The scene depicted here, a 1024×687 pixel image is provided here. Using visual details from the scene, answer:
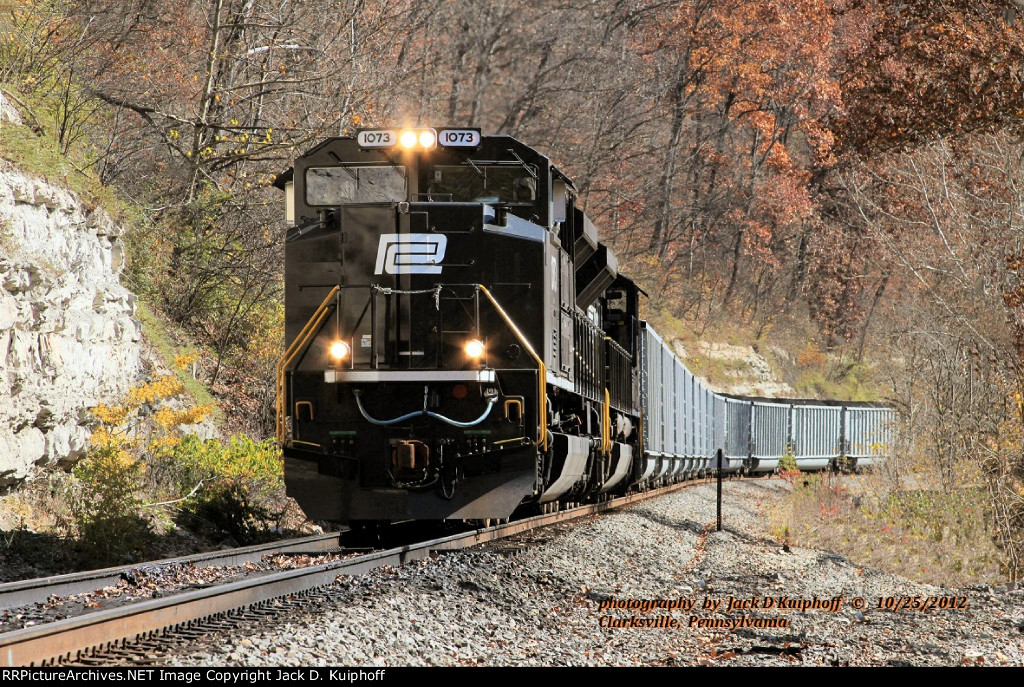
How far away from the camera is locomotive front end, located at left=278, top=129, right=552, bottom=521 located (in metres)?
9.30

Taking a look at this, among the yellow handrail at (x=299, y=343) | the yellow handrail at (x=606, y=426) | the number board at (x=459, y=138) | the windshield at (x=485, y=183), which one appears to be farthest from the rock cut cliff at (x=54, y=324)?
the yellow handrail at (x=606, y=426)

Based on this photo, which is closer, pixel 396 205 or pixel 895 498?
pixel 396 205

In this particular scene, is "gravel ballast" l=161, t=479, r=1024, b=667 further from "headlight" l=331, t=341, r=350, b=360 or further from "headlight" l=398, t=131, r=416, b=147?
"headlight" l=398, t=131, r=416, b=147

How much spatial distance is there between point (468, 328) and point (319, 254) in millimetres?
1520

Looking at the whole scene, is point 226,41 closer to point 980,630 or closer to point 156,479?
point 156,479

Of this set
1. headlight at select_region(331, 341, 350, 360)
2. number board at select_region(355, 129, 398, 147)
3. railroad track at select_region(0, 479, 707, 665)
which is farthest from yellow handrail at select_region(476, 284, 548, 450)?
number board at select_region(355, 129, 398, 147)

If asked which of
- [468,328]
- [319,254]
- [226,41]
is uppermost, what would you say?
[226,41]

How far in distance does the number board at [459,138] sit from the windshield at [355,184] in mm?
524

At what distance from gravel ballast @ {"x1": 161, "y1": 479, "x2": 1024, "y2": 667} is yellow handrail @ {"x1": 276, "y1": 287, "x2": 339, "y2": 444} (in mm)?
1900

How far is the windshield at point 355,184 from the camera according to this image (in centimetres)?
986

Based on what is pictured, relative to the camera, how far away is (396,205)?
952 centimetres
